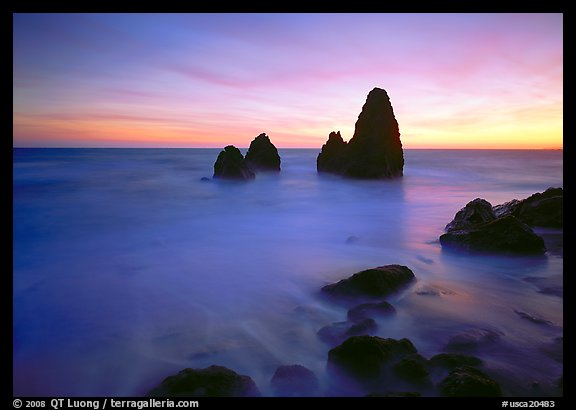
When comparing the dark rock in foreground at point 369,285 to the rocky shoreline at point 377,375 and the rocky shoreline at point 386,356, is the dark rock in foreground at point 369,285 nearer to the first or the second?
the rocky shoreline at point 386,356

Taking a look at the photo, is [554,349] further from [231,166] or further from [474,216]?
[231,166]

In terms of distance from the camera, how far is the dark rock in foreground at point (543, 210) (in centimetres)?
878

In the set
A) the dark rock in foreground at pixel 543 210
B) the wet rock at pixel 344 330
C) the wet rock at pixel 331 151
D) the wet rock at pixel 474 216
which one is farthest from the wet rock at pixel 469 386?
the wet rock at pixel 331 151

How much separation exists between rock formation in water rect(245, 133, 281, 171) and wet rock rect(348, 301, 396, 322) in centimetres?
3005

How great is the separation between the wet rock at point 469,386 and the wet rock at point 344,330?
1.20 metres

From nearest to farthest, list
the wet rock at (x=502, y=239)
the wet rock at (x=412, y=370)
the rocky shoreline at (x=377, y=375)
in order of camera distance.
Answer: the rocky shoreline at (x=377, y=375) < the wet rock at (x=412, y=370) < the wet rock at (x=502, y=239)

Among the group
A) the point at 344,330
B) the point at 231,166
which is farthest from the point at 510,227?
the point at 231,166

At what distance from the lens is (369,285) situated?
5043 mm

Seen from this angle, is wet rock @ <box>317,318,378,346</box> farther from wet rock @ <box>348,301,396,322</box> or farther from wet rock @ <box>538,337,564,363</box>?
wet rock @ <box>538,337,564,363</box>

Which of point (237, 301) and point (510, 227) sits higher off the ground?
point (510, 227)

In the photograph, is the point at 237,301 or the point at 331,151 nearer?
the point at 237,301

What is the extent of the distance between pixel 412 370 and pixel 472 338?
1.26 m
